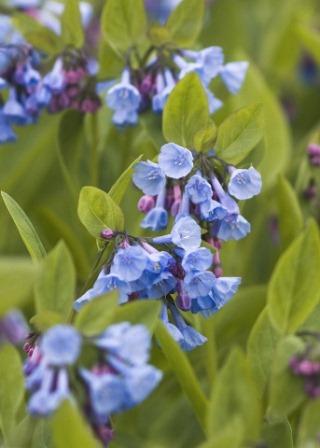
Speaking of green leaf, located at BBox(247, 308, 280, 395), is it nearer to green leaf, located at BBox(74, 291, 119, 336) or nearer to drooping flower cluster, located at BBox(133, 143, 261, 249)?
drooping flower cluster, located at BBox(133, 143, 261, 249)

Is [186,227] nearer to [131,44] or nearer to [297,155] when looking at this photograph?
[131,44]

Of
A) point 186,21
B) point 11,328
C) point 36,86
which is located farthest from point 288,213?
point 11,328

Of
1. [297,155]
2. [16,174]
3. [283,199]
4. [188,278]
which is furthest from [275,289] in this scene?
[297,155]

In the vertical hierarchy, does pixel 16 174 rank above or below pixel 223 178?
below

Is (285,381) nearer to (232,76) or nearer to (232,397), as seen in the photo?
(232,397)

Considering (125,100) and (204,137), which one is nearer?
(204,137)

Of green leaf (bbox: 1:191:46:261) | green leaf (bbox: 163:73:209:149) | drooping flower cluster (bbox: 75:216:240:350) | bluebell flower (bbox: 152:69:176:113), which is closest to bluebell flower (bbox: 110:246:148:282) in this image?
drooping flower cluster (bbox: 75:216:240:350)
